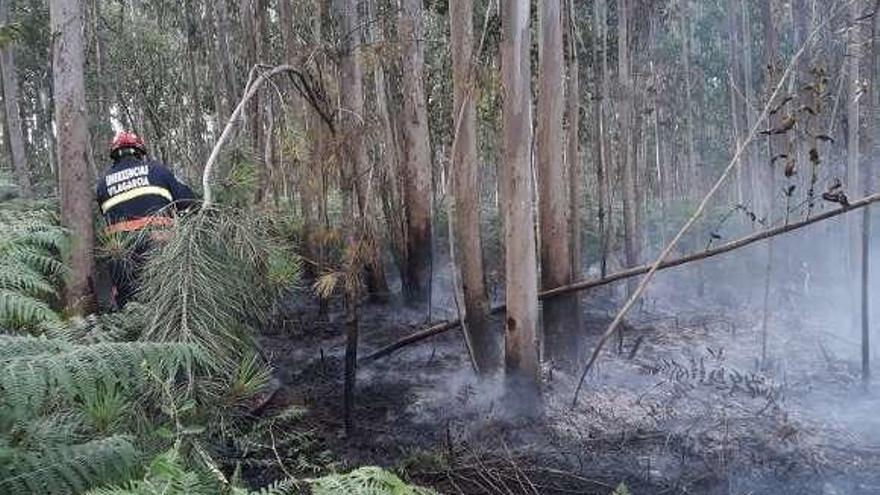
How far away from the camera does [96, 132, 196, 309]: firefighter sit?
17.3ft

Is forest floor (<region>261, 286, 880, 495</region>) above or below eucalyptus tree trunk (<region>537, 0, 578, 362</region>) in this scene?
below

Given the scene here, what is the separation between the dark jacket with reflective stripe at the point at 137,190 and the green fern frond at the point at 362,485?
3.35 metres

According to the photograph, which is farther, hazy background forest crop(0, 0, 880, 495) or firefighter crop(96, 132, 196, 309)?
firefighter crop(96, 132, 196, 309)

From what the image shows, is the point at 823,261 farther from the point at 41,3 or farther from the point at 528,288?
the point at 41,3

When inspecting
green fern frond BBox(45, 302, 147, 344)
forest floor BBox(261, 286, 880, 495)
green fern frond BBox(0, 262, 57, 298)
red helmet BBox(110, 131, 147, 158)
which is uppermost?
red helmet BBox(110, 131, 147, 158)

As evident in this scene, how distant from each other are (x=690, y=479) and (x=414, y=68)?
19.9 ft

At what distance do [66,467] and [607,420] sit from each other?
202 inches

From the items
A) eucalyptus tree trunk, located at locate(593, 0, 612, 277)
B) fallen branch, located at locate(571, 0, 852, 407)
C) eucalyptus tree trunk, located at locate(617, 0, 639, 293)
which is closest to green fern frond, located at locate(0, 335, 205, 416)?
fallen branch, located at locate(571, 0, 852, 407)

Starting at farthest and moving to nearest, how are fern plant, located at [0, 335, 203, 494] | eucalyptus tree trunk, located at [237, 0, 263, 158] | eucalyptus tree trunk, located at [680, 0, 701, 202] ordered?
1. eucalyptus tree trunk, located at [680, 0, 701, 202]
2. eucalyptus tree trunk, located at [237, 0, 263, 158]
3. fern plant, located at [0, 335, 203, 494]

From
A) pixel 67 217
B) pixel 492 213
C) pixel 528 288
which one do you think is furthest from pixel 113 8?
pixel 528 288

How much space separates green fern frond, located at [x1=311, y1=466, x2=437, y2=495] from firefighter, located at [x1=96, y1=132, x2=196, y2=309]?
303 centimetres

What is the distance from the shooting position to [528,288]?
6.59 meters

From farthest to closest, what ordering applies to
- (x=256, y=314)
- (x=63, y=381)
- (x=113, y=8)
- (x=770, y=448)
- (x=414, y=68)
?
(x=113, y=8) → (x=414, y=68) → (x=770, y=448) → (x=256, y=314) → (x=63, y=381)

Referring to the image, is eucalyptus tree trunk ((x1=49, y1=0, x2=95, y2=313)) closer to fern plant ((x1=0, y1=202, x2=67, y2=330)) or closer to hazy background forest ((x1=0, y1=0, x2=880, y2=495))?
hazy background forest ((x1=0, y1=0, x2=880, y2=495))
